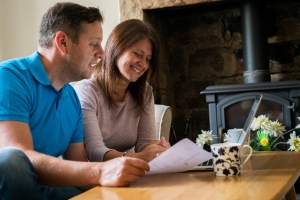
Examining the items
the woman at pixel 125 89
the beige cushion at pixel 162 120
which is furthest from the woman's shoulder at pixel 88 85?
the beige cushion at pixel 162 120

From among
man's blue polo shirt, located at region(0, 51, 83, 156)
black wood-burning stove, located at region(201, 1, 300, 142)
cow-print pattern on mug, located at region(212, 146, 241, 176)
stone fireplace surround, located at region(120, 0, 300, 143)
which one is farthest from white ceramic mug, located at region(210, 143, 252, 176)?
stone fireplace surround, located at region(120, 0, 300, 143)

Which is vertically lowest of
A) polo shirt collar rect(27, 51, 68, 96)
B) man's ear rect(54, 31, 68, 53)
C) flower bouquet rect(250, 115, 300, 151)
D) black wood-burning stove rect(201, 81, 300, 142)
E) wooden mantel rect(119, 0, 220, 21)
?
flower bouquet rect(250, 115, 300, 151)

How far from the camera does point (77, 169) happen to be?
1.18 m

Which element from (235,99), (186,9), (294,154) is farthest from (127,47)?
(186,9)

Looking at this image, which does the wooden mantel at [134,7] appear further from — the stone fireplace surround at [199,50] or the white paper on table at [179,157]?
the white paper on table at [179,157]

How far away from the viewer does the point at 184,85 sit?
11.6 feet

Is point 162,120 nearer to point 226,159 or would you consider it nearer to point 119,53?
point 119,53

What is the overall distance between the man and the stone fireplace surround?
1.65 meters

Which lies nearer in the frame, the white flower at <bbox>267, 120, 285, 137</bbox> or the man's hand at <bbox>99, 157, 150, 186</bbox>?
the man's hand at <bbox>99, 157, 150, 186</bbox>

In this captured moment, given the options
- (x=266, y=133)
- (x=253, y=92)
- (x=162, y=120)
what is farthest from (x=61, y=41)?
(x=253, y=92)

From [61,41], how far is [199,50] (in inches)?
79.4

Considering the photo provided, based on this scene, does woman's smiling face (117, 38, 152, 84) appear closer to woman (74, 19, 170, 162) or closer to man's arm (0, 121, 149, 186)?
woman (74, 19, 170, 162)

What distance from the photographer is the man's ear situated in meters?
1.56

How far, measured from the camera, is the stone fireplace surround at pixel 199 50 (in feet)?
10.6
